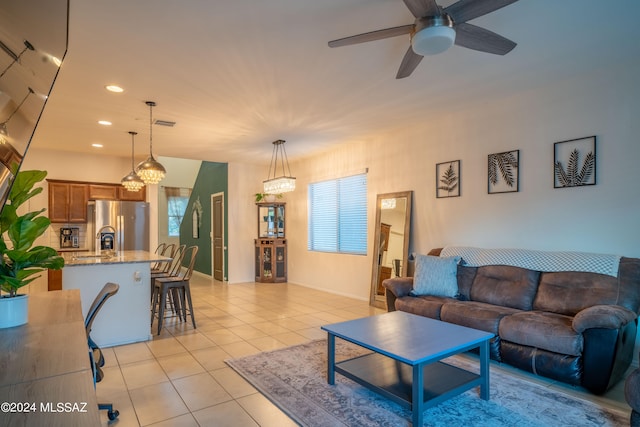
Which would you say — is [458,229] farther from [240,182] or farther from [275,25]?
[240,182]

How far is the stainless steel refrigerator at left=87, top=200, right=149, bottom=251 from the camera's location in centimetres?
641

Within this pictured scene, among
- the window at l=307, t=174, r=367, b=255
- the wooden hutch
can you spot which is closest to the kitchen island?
the window at l=307, t=174, r=367, b=255

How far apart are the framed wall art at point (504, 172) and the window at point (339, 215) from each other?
2.29 meters

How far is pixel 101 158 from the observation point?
6961 mm

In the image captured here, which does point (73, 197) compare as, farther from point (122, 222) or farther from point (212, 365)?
point (212, 365)

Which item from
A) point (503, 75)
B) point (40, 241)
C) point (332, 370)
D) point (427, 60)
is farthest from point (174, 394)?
point (40, 241)

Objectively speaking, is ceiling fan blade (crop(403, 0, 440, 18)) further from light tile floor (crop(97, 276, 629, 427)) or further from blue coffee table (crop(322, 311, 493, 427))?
light tile floor (crop(97, 276, 629, 427))

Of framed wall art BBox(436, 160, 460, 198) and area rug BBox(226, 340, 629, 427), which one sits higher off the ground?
framed wall art BBox(436, 160, 460, 198)

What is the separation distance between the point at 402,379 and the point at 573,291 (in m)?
1.93

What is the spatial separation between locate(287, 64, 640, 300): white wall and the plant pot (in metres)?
4.36

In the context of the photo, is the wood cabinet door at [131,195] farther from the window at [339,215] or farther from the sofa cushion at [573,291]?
the sofa cushion at [573,291]

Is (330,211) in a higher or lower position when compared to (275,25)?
lower

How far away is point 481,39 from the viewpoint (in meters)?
2.34

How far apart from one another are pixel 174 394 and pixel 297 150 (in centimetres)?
488
